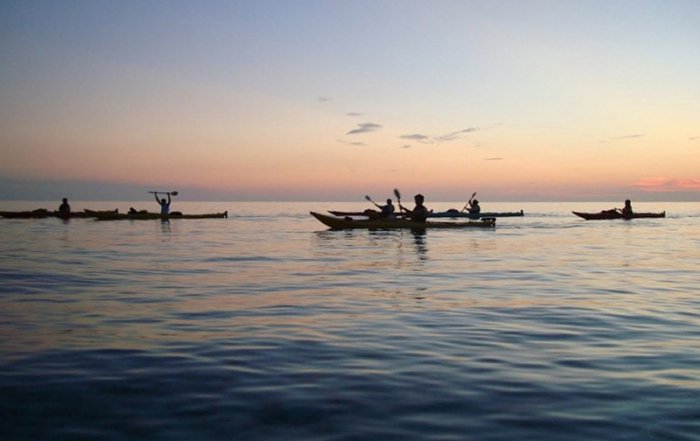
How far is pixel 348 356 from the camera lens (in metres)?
7.48

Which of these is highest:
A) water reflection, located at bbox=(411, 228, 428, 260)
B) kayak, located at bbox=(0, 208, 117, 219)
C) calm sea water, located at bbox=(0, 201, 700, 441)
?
kayak, located at bbox=(0, 208, 117, 219)

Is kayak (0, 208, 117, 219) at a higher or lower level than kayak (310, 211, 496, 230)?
higher

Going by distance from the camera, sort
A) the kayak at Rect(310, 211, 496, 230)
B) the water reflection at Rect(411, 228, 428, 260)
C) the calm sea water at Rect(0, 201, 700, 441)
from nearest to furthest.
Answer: the calm sea water at Rect(0, 201, 700, 441) → the water reflection at Rect(411, 228, 428, 260) → the kayak at Rect(310, 211, 496, 230)

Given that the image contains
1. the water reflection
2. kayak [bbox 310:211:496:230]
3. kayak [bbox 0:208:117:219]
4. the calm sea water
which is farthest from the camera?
kayak [bbox 0:208:117:219]

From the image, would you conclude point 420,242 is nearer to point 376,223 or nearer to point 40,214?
point 376,223

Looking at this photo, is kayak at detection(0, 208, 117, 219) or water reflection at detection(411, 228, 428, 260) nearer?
water reflection at detection(411, 228, 428, 260)

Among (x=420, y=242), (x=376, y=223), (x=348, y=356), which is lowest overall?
(x=348, y=356)

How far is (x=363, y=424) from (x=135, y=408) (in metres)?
2.20

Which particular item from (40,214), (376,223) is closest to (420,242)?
(376,223)

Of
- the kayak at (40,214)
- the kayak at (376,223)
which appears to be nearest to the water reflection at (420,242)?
the kayak at (376,223)

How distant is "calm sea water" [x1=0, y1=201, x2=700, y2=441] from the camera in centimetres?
506

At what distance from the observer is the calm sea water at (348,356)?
506cm

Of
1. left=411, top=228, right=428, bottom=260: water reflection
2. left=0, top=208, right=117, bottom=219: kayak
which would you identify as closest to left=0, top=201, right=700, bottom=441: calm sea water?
left=411, top=228, right=428, bottom=260: water reflection

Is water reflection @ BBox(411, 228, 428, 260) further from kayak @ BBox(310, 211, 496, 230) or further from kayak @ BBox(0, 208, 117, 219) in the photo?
kayak @ BBox(0, 208, 117, 219)
